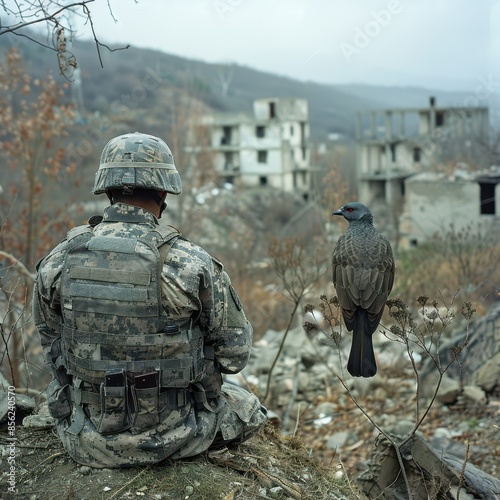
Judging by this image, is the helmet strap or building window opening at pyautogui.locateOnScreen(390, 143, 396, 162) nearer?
the helmet strap

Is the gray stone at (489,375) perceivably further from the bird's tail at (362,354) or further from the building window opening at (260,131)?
the building window opening at (260,131)

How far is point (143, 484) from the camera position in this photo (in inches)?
150

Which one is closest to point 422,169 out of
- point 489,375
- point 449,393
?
point 489,375

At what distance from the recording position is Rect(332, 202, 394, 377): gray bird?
3936mm

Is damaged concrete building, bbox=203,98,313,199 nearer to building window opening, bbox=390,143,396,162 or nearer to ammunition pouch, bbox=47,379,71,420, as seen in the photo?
building window opening, bbox=390,143,396,162

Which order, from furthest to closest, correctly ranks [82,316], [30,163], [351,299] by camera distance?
[30,163]
[351,299]
[82,316]

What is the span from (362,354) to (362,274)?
1.51 ft

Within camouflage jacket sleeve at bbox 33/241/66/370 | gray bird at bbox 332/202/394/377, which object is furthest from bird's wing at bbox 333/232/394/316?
camouflage jacket sleeve at bbox 33/241/66/370

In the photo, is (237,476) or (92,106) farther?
(92,106)

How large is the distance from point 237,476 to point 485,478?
1907mm

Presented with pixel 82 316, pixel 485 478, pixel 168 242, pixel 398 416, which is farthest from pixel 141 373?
pixel 398 416

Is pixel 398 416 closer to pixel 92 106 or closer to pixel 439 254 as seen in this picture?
pixel 439 254

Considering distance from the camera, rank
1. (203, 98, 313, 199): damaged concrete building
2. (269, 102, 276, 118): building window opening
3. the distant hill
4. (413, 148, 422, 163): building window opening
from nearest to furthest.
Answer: (413, 148, 422, 163): building window opening < (203, 98, 313, 199): damaged concrete building < (269, 102, 276, 118): building window opening < the distant hill

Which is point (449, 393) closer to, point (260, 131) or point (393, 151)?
point (393, 151)
